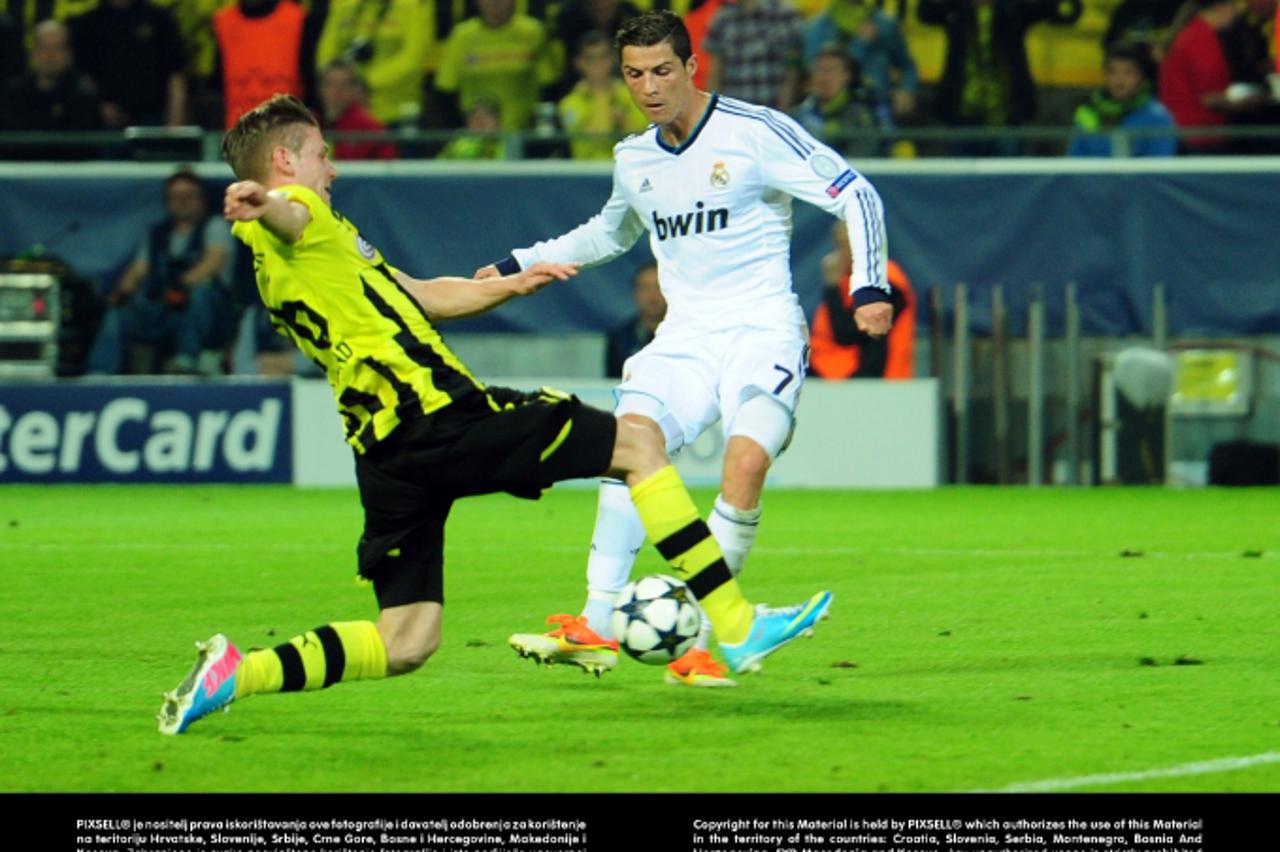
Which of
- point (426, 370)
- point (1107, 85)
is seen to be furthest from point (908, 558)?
point (1107, 85)

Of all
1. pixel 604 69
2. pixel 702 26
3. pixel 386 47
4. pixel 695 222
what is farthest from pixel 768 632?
pixel 386 47

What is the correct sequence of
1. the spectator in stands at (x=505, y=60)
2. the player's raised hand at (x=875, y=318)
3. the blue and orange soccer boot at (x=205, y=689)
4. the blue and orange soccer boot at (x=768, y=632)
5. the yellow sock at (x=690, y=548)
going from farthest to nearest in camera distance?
the spectator in stands at (x=505, y=60) → the player's raised hand at (x=875, y=318) → the blue and orange soccer boot at (x=768, y=632) → the yellow sock at (x=690, y=548) → the blue and orange soccer boot at (x=205, y=689)

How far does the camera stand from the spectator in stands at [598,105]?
653 inches

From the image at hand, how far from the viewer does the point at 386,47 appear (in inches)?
684

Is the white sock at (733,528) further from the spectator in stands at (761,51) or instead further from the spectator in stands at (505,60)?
the spectator in stands at (505,60)

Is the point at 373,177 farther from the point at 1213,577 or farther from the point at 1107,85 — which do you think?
the point at 1213,577

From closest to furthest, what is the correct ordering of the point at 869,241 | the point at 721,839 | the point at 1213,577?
the point at 721,839 < the point at 869,241 < the point at 1213,577

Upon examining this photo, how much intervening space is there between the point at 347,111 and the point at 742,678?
10.5 m

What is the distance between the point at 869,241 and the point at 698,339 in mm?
627

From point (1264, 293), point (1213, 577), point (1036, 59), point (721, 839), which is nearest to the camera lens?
point (721, 839)

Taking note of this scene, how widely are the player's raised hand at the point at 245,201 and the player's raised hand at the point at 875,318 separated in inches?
75.8

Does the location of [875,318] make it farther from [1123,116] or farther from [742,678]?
[1123,116]

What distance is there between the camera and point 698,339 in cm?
752

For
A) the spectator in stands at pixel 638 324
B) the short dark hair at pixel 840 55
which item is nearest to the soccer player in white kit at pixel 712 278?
the spectator in stands at pixel 638 324
